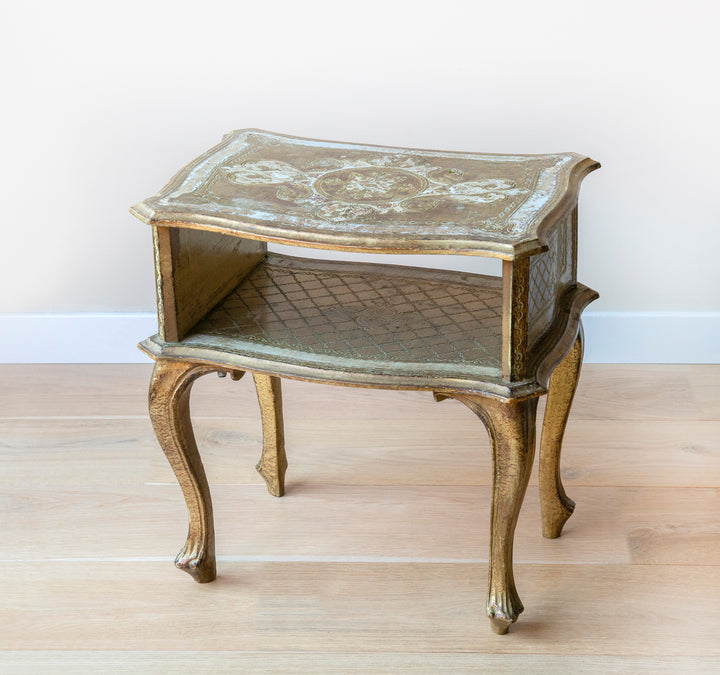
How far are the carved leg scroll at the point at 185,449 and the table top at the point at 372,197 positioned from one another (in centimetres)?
22

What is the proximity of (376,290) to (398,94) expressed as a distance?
65 centimetres

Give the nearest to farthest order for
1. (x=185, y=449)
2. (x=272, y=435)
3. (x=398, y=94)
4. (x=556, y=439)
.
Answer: (x=185, y=449)
(x=556, y=439)
(x=272, y=435)
(x=398, y=94)

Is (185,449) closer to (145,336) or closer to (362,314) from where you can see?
(362,314)

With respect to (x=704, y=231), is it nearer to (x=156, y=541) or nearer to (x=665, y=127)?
(x=665, y=127)

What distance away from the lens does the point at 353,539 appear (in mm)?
1680

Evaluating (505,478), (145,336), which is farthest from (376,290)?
(145,336)

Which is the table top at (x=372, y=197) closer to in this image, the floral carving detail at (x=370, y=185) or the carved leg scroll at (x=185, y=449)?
the floral carving detail at (x=370, y=185)

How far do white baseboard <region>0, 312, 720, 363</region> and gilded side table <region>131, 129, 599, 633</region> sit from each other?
664 mm

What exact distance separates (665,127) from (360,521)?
38.3 inches

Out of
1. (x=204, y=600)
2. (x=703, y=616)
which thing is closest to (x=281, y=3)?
(x=204, y=600)

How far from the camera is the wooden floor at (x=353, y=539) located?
1454mm

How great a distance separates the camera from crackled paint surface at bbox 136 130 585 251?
125 cm

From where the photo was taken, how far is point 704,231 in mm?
2098

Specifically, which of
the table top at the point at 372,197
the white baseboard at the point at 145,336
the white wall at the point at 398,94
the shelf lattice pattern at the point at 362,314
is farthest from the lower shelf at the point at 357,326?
the white baseboard at the point at 145,336
